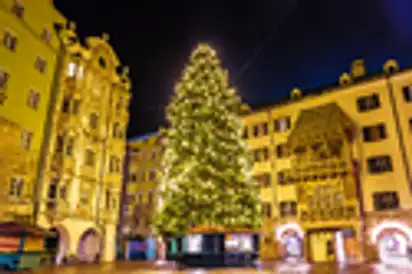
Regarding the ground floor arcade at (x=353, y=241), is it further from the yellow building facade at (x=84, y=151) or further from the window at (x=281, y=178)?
the yellow building facade at (x=84, y=151)

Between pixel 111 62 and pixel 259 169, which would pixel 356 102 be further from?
pixel 111 62

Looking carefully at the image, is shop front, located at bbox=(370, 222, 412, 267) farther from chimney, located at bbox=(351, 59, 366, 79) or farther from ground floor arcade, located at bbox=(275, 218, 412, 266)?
chimney, located at bbox=(351, 59, 366, 79)

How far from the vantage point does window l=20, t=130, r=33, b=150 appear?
77.5 feet

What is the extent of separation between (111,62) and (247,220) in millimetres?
22495

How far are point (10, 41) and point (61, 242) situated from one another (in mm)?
15201

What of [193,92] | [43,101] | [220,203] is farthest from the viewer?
[43,101]

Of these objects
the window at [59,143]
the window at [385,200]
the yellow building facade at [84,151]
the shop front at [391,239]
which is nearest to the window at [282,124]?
the window at [385,200]

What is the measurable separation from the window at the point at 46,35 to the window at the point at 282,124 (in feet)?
72.7

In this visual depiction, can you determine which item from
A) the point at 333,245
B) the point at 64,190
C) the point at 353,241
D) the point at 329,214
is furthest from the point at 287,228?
the point at 64,190

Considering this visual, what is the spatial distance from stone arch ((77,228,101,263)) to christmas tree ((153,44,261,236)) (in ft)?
38.7

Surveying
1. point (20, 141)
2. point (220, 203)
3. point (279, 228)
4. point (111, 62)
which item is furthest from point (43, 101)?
point (279, 228)

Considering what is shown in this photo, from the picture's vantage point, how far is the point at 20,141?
76.6 ft

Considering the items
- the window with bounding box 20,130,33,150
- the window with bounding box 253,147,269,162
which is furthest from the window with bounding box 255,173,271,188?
the window with bounding box 20,130,33,150

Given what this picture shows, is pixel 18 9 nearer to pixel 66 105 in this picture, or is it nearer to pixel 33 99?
pixel 33 99
